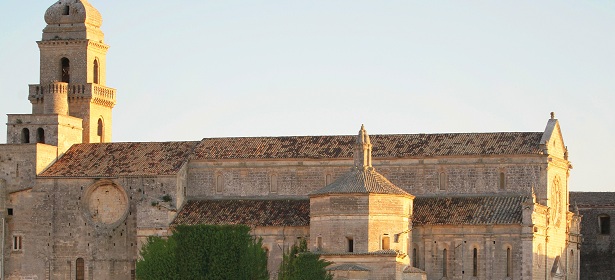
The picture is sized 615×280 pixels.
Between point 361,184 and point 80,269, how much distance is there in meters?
19.5

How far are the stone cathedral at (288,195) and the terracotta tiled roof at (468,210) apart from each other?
0.34 feet

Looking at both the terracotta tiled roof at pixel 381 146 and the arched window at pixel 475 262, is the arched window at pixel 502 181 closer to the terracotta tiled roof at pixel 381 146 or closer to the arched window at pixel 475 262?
the terracotta tiled roof at pixel 381 146

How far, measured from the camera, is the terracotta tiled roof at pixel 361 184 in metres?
86.1

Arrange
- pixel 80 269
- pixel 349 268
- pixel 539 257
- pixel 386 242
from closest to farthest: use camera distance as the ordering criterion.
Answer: pixel 349 268, pixel 386 242, pixel 539 257, pixel 80 269

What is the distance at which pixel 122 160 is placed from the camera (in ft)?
320

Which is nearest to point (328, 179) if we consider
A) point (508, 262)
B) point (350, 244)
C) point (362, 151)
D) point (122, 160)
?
point (362, 151)

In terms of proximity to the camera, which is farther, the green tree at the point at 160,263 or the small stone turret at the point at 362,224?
the green tree at the point at 160,263

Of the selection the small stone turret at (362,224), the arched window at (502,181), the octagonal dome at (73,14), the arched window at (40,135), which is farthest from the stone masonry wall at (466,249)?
the octagonal dome at (73,14)

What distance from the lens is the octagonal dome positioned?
4055 inches

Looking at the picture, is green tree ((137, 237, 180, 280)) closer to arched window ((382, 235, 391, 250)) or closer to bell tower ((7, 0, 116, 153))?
arched window ((382, 235, 391, 250))

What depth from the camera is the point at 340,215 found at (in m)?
86.2

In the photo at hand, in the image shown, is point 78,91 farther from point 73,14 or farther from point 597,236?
point 597,236

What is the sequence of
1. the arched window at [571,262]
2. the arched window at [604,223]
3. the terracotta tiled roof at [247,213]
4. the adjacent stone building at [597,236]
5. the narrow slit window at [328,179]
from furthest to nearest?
the arched window at [604,223], the adjacent stone building at [597,236], the arched window at [571,262], the narrow slit window at [328,179], the terracotta tiled roof at [247,213]

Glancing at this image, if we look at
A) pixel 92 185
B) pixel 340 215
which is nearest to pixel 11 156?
pixel 92 185
